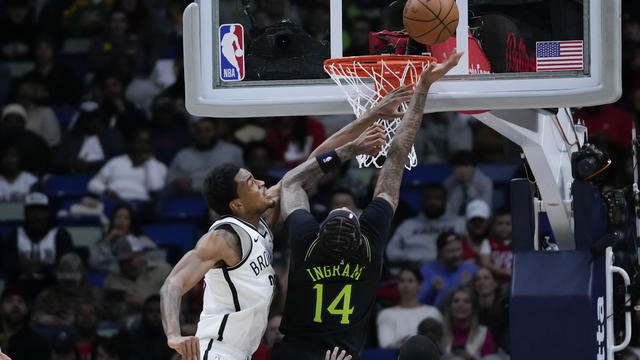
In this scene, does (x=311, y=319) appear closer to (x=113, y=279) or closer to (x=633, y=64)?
(x=113, y=279)

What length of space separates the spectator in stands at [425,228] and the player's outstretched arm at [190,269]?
13.7ft

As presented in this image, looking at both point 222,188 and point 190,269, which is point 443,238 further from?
point 190,269

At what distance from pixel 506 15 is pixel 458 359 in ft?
10.9

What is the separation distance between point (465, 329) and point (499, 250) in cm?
75

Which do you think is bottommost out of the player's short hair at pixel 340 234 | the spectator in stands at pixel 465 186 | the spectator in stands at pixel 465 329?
the spectator in stands at pixel 465 329

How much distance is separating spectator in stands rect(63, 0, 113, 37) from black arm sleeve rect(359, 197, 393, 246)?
23.0 feet

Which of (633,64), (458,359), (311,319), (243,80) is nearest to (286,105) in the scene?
(243,80)

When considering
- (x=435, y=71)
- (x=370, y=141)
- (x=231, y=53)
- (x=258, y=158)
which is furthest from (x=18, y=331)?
(x=435, y=71)

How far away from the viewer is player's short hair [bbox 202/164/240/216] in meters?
5.26

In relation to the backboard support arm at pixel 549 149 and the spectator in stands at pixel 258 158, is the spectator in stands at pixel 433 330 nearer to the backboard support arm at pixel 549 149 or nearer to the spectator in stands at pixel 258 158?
the spectator in stands at pixel 258 158

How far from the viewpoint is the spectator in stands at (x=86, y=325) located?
895 cm

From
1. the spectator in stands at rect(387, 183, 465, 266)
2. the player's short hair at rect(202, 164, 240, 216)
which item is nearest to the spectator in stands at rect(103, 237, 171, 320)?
the spectator in stands at rect(387, 183, 465, 266)

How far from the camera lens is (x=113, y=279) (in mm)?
9398

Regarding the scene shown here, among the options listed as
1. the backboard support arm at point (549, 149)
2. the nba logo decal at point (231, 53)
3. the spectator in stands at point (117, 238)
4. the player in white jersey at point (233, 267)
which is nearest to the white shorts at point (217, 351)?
the player in white jersey at point (233, 267)
